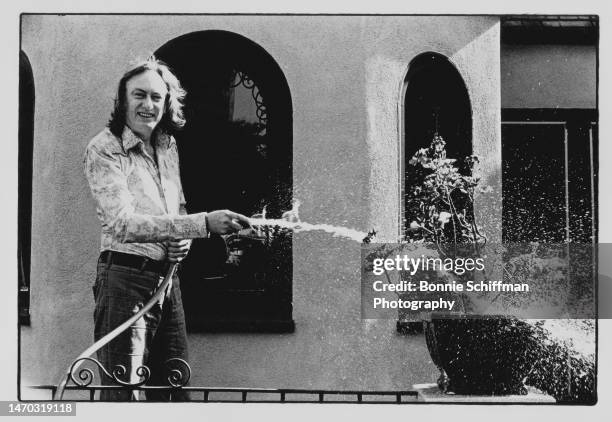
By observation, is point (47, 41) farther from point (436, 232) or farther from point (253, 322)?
point (436, 232)

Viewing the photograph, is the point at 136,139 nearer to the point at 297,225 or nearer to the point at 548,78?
the point at 297,225

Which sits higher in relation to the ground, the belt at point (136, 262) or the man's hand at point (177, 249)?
the man's hand at point (177, 249)

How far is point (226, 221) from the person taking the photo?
399 centimetres

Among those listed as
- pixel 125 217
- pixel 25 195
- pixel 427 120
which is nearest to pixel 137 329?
pixel 125 217

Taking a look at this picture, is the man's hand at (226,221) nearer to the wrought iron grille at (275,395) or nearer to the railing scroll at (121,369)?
the railing scroll at (121,369)

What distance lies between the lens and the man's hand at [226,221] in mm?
3990

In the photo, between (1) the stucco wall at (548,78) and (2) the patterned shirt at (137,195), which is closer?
(2) the patterned shirt at (137,195)

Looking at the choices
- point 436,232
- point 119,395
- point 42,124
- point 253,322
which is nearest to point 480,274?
point 436,232

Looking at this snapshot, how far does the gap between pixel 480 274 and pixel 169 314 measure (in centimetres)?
137

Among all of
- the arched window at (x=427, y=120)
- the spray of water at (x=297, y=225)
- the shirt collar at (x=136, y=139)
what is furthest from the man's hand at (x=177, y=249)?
the arched window at (x=427, y=120)

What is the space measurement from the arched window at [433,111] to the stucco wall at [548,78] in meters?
0.21

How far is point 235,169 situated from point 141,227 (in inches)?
18.8

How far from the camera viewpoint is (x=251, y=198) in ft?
13.1

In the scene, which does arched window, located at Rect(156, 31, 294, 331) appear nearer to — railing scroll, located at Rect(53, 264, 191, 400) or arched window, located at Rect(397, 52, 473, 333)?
railing scroll, located at Rect(53, 264, 191, 400)
